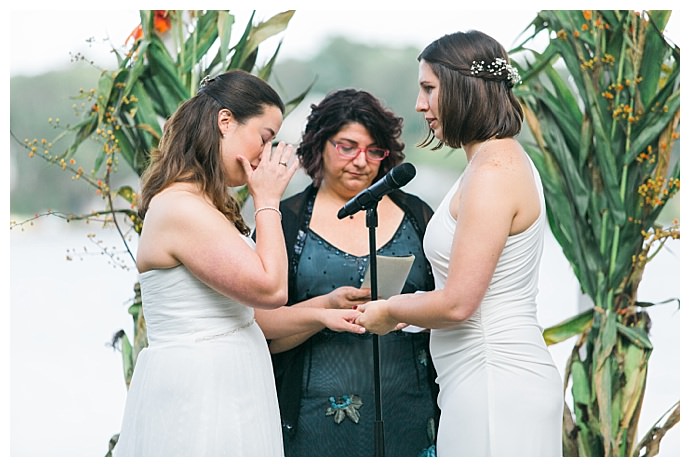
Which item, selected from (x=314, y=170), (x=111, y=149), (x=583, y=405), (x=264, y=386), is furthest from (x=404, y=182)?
(x=583, y=405)

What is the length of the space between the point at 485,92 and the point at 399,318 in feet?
1.78

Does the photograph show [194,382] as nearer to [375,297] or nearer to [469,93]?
[375,297]

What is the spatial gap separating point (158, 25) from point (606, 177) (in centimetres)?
167

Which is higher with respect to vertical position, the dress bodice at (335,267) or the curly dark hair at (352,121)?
the curly dark hair at (352,121)

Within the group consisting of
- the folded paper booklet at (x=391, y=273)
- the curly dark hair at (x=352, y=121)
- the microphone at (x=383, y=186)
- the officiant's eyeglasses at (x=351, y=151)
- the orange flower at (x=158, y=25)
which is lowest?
the folded paper booklet at (x=391, y=273)

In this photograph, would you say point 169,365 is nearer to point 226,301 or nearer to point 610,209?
point 226,301

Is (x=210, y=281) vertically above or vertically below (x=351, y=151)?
below

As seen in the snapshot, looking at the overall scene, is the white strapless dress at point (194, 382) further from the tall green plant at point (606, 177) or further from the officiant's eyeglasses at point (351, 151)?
the tall green plant at point (606, 177)

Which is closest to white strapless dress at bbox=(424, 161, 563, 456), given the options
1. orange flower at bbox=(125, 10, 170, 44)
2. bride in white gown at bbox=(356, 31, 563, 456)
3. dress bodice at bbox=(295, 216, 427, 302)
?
bride in white gown at bbox=(356, 31, 563, 456)

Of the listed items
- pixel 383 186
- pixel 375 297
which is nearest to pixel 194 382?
pixel 375 297

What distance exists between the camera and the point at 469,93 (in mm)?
2006

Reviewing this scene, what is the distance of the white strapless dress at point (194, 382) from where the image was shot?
1.92 meters

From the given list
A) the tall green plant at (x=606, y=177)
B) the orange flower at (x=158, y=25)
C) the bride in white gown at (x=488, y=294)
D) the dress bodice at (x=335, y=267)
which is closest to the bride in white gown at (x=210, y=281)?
the bride in white gown at (x=488, y=294)

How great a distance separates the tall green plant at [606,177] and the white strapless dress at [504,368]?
1.27 m
